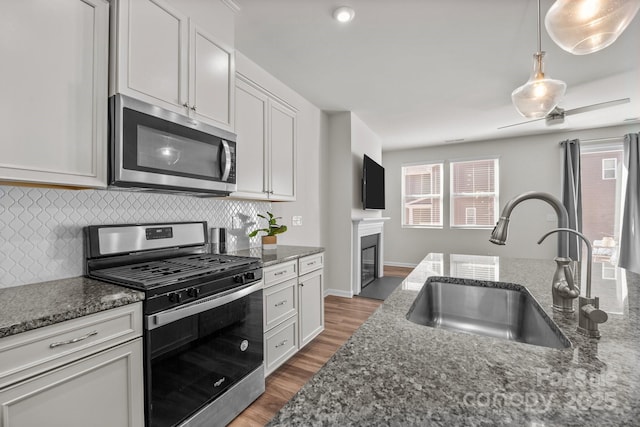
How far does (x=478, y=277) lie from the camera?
1410 mm

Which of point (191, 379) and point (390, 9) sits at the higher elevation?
point (390, 9)

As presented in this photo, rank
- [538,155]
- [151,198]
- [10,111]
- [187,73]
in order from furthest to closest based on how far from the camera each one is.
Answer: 1. [538,155]
2. [151,198]
3. [187,73]
4. [10,111]

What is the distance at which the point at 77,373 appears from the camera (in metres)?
1.05

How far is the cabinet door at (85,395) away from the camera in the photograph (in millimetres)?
928

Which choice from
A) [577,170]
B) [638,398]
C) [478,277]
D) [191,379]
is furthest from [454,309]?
[577,170]

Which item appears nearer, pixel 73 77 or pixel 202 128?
pixel 73 77

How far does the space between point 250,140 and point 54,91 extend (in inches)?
49.2

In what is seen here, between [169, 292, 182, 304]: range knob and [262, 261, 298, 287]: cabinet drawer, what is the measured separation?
687mm

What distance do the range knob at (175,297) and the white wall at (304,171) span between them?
1.76m

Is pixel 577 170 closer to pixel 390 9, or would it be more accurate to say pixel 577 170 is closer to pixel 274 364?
pixel 390 9

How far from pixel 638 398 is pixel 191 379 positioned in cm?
159

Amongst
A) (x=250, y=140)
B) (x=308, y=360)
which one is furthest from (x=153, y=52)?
(x=308, y=360)

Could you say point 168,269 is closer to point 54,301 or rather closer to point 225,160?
point 54,301

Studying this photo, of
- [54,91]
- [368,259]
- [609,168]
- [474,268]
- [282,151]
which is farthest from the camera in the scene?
[368,259]
